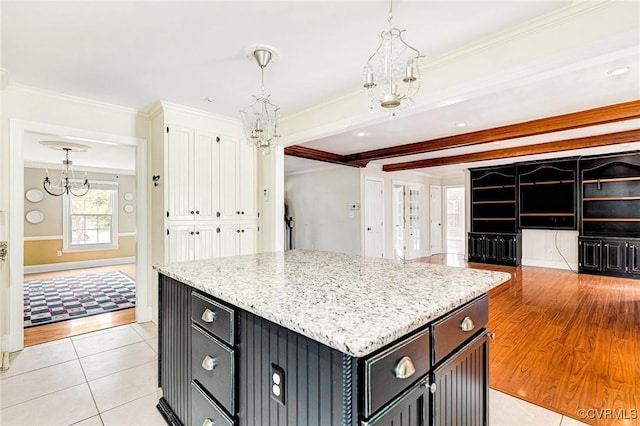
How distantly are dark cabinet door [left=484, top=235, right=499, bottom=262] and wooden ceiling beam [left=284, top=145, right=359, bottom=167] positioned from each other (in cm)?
378

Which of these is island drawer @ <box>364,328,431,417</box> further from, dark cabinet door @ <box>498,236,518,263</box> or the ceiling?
dark cabinet door @ <box>498,236,518,263</box>

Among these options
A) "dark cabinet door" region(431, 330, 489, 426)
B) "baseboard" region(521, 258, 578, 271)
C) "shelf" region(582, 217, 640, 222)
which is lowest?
"baseboard" region(521, 258, 578, 271)

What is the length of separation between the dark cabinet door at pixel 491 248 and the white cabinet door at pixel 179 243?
260 inches

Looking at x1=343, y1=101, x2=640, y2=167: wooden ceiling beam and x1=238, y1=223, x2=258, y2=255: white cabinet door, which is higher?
x1=343, y1=101, x2=640, y2=167: wooden ceiling beam

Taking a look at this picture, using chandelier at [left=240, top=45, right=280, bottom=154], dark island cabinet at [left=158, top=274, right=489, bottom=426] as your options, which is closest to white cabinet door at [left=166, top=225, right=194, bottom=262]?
chandelier at [left=240, top=45, right=280, bottom=154]

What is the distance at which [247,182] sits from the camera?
157 inches

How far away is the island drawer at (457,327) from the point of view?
115 centimetres

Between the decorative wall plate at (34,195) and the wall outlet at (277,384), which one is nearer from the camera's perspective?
the wall outlet at (277,384)

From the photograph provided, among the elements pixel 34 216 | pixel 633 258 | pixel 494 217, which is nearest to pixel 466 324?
pixel 633 258

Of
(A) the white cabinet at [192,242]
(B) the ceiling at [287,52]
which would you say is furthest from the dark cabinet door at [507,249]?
(A) the white cabinet at [192,242]

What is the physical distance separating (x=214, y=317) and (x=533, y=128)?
4329 millimetres

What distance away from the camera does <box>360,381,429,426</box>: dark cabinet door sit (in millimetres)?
905

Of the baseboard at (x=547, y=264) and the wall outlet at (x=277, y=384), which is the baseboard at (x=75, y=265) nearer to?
the wall outlet at (x=277, y=384)

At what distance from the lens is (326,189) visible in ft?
23.5
